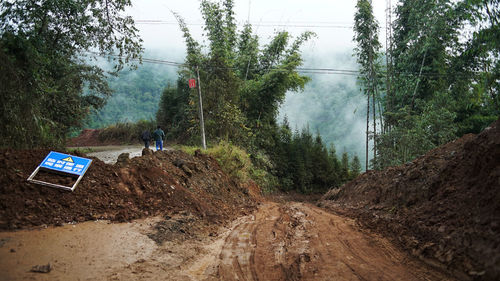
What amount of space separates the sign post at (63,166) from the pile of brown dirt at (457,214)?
594 centimetres

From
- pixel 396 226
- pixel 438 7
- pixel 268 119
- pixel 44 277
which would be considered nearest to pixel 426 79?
pixel 438 7

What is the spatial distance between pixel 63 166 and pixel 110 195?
3.22 feet

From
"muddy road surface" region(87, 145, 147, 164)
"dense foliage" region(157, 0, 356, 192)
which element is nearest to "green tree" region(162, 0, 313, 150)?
"dense foliage" region(157, 0, 356, 192)

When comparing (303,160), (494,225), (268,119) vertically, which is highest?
(268,119)

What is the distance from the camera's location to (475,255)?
3.59 meters

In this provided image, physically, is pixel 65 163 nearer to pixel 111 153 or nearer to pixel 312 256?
pixel 312 256

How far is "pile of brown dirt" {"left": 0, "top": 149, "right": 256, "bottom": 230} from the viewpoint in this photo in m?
4.62

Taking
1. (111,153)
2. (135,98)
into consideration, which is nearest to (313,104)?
(135,98)

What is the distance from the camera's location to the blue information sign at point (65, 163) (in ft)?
17.5

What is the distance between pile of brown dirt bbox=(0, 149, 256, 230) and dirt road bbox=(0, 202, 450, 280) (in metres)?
0.32

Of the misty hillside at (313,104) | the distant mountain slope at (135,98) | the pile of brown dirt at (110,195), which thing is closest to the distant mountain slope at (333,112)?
the misty hillside at (313,104)

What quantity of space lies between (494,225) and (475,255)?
16.7 inches

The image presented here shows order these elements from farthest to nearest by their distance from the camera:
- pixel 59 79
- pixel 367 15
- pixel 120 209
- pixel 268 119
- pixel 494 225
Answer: pixel 268 119
pixel 367 15
pixel 59 79
pixel 120 209
pixel 494 225

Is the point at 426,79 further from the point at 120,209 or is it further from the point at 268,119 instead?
the point at 120,209
